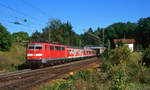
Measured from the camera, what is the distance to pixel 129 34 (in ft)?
310

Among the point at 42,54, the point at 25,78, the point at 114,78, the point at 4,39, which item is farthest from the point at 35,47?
the point at 114,78

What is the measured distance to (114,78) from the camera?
6.68 m

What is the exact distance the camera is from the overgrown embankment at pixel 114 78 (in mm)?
6427

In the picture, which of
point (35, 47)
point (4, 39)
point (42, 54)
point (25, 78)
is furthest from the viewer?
point (4, 39)

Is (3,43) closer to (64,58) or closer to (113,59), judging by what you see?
(64,58)

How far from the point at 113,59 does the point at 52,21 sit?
58708 millimetres

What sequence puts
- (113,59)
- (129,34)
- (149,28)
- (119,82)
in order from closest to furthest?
(119,82)
(113,59)
(149,28)
(129,34)

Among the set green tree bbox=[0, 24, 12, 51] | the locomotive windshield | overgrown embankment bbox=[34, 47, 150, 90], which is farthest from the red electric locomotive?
overgrown embankment bbox=[34, 47, 150, 90]

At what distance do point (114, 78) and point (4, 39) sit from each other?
21799mm

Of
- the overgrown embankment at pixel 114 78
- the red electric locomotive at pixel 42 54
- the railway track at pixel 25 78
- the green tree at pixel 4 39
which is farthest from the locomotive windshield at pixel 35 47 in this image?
the overgrown embankment at pixel 114 78

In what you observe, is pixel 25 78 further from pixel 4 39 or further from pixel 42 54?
pixel 4 39

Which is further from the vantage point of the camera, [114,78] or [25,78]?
[25,78]

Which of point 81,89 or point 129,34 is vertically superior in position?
point 129,34

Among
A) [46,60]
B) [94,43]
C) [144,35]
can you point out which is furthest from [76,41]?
[46,60]
